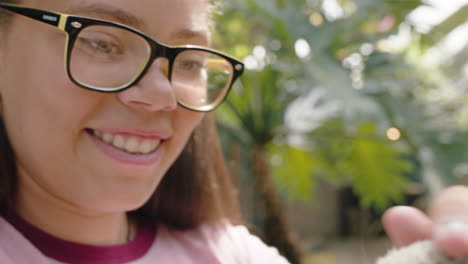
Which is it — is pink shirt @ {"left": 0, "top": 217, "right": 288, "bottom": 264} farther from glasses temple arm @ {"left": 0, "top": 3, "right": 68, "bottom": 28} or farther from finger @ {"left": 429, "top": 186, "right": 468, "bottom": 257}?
finger @ {"left": 429, "top": 186, "right": 468, "bottom": 257}

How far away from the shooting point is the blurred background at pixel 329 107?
4.85ft

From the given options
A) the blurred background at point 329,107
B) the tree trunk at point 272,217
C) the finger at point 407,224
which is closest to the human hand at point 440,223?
the finger at point 407,224

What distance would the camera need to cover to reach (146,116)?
62 centimetres

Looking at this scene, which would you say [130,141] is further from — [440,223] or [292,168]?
[292,168]

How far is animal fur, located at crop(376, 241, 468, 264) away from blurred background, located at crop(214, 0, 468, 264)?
0.82 m

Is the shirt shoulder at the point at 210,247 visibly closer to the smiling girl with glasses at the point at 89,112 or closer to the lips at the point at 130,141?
the smiling girl with glasses at the point at 89,112

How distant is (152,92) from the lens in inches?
23.4

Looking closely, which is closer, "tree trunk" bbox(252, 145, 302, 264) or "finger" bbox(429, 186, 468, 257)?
"finger" bbox(429, 186, 468, 257)

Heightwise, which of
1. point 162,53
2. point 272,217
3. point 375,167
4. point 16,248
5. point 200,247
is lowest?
point 16,248

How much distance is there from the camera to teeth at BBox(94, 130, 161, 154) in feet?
2.02

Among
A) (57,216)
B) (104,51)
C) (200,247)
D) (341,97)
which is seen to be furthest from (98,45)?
(341,97)

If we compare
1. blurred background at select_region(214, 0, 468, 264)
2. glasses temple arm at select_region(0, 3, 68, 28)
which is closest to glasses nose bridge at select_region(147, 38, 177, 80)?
glasses temple arm at select_region(0, 3, 68, 28)

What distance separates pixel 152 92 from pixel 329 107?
4.33 ft

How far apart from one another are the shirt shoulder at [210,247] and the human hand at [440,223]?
1.13 feet
